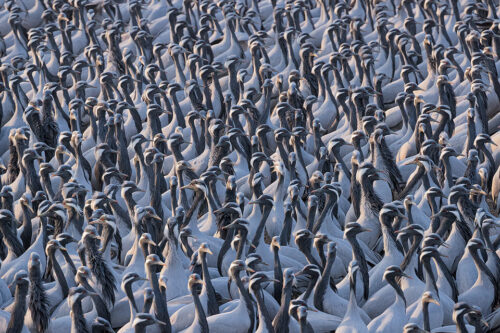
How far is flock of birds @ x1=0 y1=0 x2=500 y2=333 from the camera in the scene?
40.9 ft

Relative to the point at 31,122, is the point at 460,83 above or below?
below

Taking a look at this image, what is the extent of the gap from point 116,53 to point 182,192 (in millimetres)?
6610

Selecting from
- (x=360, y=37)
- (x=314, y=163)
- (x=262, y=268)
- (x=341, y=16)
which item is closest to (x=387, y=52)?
(x=360, y=37)

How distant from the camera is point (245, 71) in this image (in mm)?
A: 18688

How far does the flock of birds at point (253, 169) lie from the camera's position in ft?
40.9

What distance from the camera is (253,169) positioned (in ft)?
50.7

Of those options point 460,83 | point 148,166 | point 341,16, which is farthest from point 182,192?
point 341,16

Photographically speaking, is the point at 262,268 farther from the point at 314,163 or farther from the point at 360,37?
the point at 360,37

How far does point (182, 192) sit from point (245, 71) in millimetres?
Answer: 4509

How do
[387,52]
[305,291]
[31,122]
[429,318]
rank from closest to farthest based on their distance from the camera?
1. [429,318]
2. [305,291]
3. [31,122]
4. [387,52]

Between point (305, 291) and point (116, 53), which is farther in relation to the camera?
point (116, 53)

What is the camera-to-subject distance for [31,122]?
17672 mm

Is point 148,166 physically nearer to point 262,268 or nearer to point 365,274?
point 262,268

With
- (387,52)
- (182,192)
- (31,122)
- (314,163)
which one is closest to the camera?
(182,192)
